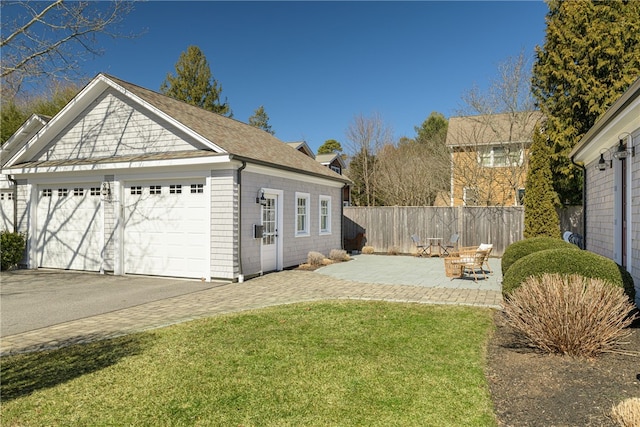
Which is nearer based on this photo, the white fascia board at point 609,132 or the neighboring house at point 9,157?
the white fascia board at point 609,132

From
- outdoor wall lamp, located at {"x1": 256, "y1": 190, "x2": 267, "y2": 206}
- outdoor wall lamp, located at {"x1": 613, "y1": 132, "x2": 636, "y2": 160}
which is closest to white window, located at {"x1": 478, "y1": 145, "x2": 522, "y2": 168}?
outdoor wall lamp, located at {"x1": 613, "y1": 132, "x2": 636, "y2": 160}

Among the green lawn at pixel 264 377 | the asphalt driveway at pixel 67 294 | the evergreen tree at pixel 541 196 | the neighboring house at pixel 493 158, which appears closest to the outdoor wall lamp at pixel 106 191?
the asphalt driveway at pixel 67 294

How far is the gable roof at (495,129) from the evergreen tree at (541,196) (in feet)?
20.8

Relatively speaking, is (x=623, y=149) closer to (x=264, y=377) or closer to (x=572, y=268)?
(x=572, y=268)

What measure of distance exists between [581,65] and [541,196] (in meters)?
5.37

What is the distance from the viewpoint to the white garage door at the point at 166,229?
1058 cm

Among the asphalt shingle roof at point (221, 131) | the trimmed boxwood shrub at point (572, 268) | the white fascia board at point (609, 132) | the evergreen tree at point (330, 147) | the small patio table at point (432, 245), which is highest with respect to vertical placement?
the evergreen tree at point (330, 147)

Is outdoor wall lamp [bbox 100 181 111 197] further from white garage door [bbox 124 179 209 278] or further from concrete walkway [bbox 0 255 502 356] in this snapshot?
concrete walkway [bbox 0 255 502 356]

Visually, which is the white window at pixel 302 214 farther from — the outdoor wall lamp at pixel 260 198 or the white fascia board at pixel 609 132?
the white fascia board at pixel 609 132

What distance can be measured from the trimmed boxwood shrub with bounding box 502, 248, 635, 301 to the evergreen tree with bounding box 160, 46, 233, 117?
28921 millimetres

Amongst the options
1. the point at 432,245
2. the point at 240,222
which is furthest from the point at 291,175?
the point at 432,245

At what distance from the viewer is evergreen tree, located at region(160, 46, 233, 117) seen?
31.3 metres

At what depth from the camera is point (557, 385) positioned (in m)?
3.84

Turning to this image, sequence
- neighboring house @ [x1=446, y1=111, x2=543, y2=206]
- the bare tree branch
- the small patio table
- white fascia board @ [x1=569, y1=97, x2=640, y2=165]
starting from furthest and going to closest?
neighboring house @ [x1=446, y1=111, x2=543, y2=206]
the small patio table
the bare tree branch
white fascia board @ [x1=569, y1=97, x2=640, y2=165]
